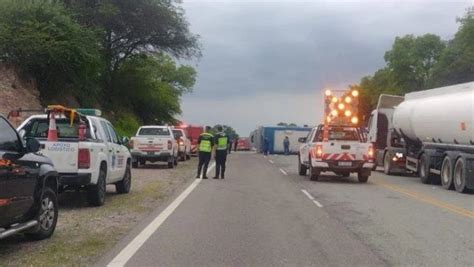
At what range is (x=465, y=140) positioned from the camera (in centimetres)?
2033

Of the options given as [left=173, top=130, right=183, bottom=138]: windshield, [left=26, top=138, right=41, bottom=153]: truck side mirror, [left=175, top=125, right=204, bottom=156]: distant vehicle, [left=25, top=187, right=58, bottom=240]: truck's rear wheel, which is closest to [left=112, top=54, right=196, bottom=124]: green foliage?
[left=175, top=125, right=204, bottom=156]: distant vehicle

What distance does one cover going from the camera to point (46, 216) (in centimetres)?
981

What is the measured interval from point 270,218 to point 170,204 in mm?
3131

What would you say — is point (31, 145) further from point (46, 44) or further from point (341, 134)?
point (46, 44)

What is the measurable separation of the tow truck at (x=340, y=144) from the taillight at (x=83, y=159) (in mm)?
10692

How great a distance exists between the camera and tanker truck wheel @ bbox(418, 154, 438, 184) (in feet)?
77.6

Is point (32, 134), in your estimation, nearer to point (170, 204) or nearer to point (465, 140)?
point (170, 204)

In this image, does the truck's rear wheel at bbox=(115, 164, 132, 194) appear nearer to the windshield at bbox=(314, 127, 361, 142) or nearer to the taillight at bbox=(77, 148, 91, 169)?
the taillight at bbox=(77, 148, 91, 169)

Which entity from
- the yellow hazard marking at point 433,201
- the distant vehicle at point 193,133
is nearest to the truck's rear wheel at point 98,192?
the yellow hazard marking at point 433,201

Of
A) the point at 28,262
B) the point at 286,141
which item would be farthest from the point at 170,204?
the point at 286,141

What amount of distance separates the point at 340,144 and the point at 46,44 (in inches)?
674

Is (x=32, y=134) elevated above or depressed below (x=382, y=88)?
below

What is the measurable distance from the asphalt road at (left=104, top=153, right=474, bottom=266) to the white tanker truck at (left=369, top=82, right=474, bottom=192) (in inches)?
96.1

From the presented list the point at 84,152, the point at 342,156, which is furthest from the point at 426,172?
the point at 84,152
